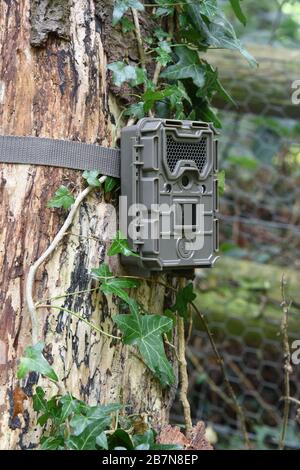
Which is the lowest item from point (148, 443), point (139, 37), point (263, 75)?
point (148, 443)

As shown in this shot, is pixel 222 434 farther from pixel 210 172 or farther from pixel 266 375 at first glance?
pixel 210 172

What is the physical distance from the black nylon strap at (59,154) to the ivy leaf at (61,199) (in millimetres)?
Result: 44

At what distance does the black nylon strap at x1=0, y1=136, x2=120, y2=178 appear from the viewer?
1104 millimetres

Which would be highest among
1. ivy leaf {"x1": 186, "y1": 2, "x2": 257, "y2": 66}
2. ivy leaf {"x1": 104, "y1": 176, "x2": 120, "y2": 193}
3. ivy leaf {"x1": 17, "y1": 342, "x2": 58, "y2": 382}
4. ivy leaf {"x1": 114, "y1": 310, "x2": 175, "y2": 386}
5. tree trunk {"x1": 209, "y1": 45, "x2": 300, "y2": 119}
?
tree trunk {"x1": 209, "y1": 45, "x2": 300, "y2": 119}

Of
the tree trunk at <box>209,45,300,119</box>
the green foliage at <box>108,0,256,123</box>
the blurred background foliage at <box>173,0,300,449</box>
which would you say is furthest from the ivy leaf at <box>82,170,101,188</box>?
the tree trunk at <box>209,45,300,119</box>

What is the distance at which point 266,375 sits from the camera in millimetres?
3037

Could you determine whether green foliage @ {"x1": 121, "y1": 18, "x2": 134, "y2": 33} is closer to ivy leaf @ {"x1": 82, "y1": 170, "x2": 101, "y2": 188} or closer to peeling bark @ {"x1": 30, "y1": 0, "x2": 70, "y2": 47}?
peeling bark @ {"x1": 30, "y1": 0, "x2": 70, "y2": 47}

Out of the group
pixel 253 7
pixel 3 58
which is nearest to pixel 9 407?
pixel 3 58

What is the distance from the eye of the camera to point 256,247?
10.6 ft

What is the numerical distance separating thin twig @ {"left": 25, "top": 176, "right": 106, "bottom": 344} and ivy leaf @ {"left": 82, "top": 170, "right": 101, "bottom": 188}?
0.01m

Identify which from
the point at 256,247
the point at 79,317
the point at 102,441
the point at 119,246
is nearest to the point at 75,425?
the point at 102,441

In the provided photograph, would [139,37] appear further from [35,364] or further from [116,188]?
[35,364]

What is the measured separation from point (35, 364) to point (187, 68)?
0.59m

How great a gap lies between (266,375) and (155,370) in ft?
6.37
